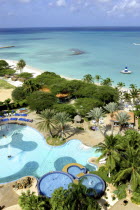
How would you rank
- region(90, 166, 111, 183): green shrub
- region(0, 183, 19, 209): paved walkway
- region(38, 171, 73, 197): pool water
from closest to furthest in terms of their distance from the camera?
1. region(0, 183, 19, 209): paved walkway
2. region(38, 171, 73, 197): pool water
3. region(90, 166, 111, 183): green shrub

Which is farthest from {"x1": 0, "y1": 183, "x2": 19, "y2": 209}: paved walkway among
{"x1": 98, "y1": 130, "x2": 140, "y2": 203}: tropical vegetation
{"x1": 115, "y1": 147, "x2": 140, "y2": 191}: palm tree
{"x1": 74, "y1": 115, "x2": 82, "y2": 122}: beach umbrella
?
{"x1": 74, "y1": 115, "x2": 82, "y2": 122}: beach umbrella

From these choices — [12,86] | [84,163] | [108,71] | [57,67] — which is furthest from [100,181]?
[57,67]

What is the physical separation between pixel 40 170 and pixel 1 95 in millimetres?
35177

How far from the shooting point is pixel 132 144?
25.0m

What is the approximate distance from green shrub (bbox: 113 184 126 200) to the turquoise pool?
17.6 ft

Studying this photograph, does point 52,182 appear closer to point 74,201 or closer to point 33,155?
point 33,155

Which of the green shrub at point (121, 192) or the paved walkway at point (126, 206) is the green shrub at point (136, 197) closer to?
the paved walkway at point (126, 206)

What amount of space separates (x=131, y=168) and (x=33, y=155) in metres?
17.0

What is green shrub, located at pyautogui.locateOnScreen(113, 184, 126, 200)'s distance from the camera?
73.8 ft

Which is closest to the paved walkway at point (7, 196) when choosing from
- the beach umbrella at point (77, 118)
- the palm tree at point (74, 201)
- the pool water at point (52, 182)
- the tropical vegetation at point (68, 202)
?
the pool water at point (52, 182)

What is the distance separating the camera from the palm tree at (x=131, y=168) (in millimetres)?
20625

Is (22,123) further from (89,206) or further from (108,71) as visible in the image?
(108,71)

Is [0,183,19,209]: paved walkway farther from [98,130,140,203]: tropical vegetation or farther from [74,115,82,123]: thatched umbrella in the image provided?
[74,115,82,123]: thatched umbrella

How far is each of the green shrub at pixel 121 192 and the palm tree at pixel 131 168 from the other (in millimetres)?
1487
